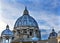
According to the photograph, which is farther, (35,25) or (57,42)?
(35,25)

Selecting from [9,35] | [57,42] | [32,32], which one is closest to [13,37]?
[9,35]

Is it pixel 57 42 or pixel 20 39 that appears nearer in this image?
pixel 57 42

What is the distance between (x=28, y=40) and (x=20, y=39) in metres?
1.40

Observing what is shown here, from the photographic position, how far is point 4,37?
40.9m

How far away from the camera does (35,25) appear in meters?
40.2

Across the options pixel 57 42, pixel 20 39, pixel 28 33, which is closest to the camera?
pixel 57 42

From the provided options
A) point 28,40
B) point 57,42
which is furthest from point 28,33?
point 57,42

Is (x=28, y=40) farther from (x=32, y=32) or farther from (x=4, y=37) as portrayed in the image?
(x=4, y=37)

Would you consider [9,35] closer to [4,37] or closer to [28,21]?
[4,37]

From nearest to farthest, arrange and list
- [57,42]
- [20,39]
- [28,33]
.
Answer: [57,42] < [20,39] < [28,33]

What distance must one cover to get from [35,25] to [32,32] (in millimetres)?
1785

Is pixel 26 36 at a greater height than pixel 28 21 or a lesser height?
lesser

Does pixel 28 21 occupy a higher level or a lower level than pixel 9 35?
higher

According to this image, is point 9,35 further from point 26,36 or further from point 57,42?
point 57,42
